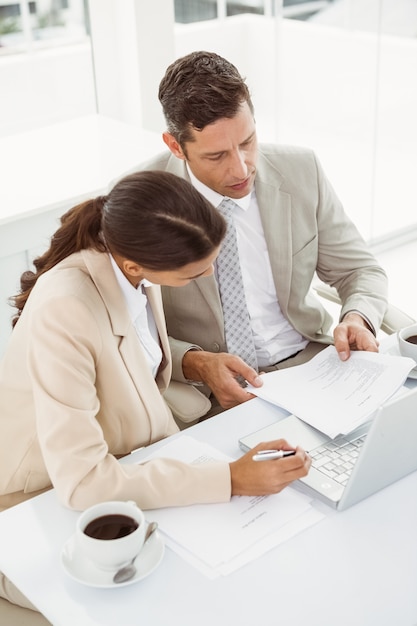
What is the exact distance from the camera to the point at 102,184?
2.82 meters

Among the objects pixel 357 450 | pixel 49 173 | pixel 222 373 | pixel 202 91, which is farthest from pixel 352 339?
pixel 49 173

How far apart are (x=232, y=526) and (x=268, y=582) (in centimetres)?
14

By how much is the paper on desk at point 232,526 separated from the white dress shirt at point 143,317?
425mm

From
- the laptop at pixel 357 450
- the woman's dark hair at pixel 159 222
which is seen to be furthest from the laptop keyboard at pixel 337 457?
the woman's dark hair at pixel 159 222

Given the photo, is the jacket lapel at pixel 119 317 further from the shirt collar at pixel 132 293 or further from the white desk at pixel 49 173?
the white desk at pixel 49 173

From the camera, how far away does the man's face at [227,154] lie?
78.2 inches

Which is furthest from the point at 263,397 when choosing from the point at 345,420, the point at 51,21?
the point at 51,21

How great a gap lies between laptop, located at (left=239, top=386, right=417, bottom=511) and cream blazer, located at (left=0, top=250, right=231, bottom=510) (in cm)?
18

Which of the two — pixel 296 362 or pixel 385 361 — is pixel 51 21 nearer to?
pixel 296 362

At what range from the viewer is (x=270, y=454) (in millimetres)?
1491

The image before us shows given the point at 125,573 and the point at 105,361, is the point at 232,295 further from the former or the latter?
the point at 125,573

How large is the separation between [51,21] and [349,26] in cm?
149

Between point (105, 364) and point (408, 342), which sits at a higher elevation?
point (105, 364)

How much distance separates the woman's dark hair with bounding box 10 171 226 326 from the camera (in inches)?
60.4
